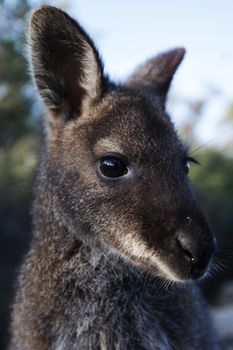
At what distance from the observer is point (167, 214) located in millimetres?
3582

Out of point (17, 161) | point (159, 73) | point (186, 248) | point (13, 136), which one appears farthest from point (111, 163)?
point (17, 161)

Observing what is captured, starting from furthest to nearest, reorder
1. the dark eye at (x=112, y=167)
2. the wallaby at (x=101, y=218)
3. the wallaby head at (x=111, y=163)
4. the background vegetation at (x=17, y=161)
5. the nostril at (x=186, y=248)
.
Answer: the background vegetation at (x=17, y=161) < the dark eye at (x=112, y=167) < the wallaby at (x=101, y=218) < the wallaby head at (x=111, y=163) < the nostril at (x=186, y=248)

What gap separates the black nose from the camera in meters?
3.46

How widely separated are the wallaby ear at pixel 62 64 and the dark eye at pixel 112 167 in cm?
65

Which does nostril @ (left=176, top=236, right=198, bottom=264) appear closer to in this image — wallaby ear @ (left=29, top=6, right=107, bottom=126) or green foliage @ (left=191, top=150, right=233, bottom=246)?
wallaby ear @ (left=29, top=6, right=107, bottom=126)

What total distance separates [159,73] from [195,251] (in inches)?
82.7

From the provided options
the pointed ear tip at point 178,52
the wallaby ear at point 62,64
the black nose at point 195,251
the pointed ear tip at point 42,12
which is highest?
the pointed ear tip at point 178,52

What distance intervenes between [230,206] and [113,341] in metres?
10.5

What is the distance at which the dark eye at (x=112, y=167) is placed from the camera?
388 cm

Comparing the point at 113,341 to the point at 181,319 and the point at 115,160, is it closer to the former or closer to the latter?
the point at 181,319

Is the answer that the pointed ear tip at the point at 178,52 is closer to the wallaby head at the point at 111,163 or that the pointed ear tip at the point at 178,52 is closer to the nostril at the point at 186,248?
the wallaby head at the point at 111,163

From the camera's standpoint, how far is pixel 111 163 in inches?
154

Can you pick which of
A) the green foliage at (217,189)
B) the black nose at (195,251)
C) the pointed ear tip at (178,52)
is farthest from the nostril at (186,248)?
the green foliage at (217,189)

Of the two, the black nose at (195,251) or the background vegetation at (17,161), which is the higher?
the background vegetation at (17,161)
